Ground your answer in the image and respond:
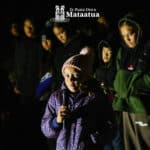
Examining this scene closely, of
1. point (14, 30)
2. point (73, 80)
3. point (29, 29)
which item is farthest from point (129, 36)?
point (14, 30)

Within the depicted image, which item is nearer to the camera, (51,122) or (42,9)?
(51,122)

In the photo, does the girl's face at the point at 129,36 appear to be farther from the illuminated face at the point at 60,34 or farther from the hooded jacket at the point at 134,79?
the illuminated face at the point at 60,34

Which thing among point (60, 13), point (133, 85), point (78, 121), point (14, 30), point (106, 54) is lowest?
point (78, 121)

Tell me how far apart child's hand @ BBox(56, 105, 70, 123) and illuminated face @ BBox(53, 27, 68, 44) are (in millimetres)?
1135

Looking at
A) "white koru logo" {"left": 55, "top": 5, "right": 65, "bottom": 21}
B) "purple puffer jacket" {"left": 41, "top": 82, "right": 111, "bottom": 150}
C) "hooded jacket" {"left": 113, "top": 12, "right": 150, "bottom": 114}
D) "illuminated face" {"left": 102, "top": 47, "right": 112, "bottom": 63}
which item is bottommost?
"purple puffer jacket" {"left": 41, "top": 82, "right": 111, "bottom": 150}

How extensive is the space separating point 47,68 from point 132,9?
0.89m

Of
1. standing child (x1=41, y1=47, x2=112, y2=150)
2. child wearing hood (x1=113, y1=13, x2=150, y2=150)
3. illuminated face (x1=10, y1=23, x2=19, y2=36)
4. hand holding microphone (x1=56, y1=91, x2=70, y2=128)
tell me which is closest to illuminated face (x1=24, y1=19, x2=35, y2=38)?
illuminated face (x1=10, y1=23, x2=19, y2=36)

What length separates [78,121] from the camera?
3.20 metres

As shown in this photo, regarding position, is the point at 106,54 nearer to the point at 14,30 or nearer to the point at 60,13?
the point at 60,13

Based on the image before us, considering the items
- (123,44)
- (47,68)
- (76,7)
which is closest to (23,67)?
(47,68)

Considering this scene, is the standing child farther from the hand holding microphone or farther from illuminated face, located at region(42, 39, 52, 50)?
illuminated face, located at region(42, 39, 52, 50)

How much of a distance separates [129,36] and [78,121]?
0.91 meters

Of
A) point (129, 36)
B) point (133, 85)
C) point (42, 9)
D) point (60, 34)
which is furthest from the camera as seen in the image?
point (42, 9)

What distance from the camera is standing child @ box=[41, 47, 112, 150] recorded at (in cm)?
312
